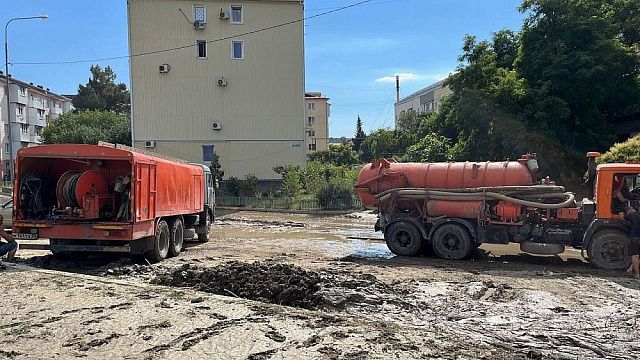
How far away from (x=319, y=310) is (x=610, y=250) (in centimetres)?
704

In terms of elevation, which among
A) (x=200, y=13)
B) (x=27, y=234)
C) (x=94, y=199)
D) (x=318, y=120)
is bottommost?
Result: (x=27, y=234)

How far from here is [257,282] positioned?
9250 millimetres

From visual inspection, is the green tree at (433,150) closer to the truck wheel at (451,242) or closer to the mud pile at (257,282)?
the truck wheel at (451,242)

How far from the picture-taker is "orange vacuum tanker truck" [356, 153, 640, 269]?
38.0 ft

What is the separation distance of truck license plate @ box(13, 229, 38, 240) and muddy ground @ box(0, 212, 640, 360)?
68 cm

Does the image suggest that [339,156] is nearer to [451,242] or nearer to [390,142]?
[390,142]

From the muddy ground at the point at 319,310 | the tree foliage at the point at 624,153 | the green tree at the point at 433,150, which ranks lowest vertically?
the muddy ground at the point at 319,310

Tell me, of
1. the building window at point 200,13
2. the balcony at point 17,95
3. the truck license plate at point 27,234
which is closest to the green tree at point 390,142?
the building window at point 200,13

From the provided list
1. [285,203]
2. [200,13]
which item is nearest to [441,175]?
[285,203]

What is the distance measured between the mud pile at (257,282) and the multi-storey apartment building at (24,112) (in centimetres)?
6979

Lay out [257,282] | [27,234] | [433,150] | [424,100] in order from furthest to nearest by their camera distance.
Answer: [424,100]
[433,150]
[27,234]
[257,282]

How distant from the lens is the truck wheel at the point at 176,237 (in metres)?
13.7

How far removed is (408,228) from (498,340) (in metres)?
7.20

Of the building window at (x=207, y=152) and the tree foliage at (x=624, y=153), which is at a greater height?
the building window at (x=207, y=152)
